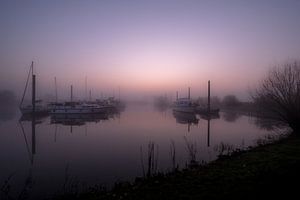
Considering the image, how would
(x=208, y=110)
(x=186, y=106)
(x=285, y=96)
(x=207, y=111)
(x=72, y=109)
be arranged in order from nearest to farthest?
(x=285, y=96) < (x=208, y=110) < (x=72, y=109) < (x=207, y=111) < (x=186, y=106)

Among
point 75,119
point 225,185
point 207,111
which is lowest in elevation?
point 75,119

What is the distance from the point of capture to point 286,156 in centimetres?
1211

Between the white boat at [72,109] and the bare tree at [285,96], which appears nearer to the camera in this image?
the bare tree at [285,96]

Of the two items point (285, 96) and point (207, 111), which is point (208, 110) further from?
point (285, 96)

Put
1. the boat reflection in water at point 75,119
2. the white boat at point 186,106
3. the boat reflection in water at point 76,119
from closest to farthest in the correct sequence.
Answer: the boat reflection in water at point 75,119, the boat reflection in water at point 76,119, the white boat at point 186,106

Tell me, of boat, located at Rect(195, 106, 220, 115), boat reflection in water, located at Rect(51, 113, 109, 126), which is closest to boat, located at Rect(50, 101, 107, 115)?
boat reflection in water, located at Rect(51, 113, 109, 126)

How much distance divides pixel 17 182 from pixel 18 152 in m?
8.26

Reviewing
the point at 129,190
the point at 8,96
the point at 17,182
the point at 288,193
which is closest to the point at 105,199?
the point at 129,190

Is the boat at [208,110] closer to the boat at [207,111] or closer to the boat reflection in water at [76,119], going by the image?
the boat at [207,111]

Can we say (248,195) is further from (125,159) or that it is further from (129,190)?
(125,159)

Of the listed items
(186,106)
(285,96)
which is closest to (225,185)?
(285,96)

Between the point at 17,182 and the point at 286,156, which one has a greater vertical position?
the point at 286,156

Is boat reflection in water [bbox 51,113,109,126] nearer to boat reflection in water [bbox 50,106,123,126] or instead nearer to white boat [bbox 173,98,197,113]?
boat reflection in water [bbox 50,106,123,126]

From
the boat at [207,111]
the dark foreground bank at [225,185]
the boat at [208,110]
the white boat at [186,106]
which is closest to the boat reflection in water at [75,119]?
the boat at [208,110]
